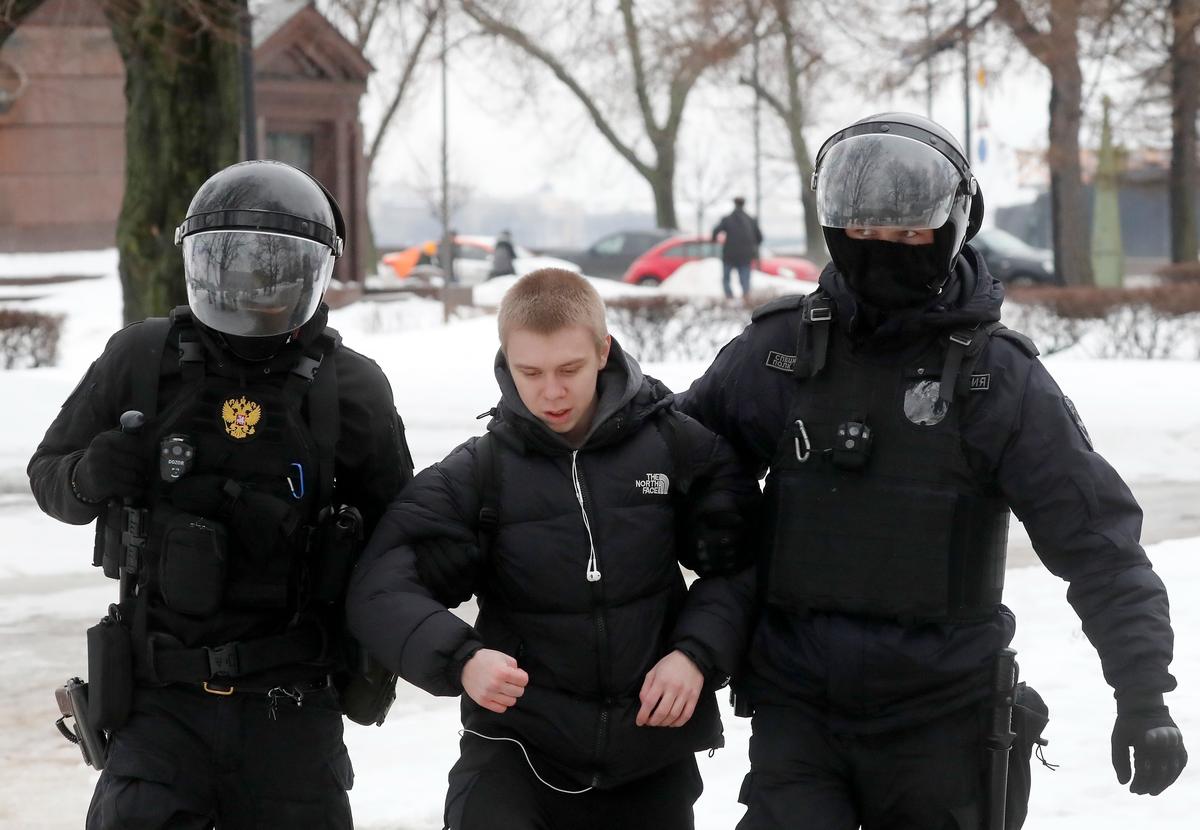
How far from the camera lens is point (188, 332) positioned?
10.8 feet

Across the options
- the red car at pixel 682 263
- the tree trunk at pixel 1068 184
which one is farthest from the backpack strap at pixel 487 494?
the red car at pixel 682 263

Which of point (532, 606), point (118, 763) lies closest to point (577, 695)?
point (532, 606)

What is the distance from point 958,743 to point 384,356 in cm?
1362

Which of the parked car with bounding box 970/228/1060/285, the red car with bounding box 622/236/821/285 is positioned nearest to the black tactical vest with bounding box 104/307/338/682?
the red car with bounding box 622/236/821/285

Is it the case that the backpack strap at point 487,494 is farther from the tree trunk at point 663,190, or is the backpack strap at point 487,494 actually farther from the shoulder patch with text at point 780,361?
the tree trunk at point 663,190

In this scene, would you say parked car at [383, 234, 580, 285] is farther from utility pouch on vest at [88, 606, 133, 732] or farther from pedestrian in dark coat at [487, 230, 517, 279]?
utility pouch on vest at [88, 606, 133, 732]

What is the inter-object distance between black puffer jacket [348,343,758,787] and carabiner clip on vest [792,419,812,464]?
0.49 feet

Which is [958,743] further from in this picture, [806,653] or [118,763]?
[118,763]

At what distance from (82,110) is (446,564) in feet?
76.6

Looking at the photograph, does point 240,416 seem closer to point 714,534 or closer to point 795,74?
point 714,534

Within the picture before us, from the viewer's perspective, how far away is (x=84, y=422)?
11.0 feet

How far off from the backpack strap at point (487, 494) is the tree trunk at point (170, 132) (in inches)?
338

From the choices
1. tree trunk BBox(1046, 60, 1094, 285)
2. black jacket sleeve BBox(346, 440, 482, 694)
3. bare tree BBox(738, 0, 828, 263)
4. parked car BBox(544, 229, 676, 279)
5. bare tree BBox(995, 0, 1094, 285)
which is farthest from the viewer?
parked car BBox(544, 229, 676, 279)

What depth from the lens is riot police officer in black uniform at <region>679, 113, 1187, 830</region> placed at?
9.89ft
